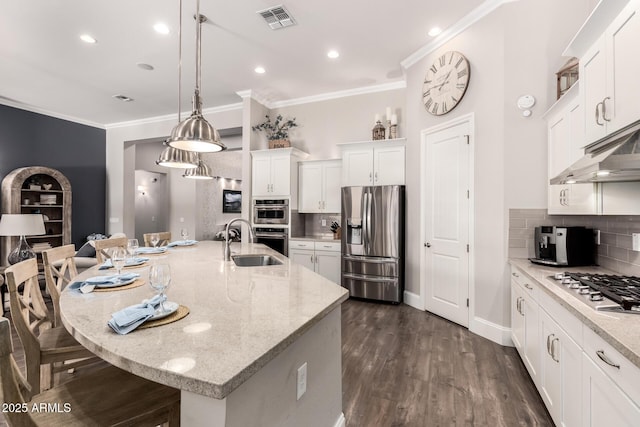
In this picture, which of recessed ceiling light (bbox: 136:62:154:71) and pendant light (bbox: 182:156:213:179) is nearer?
pendant light (bbox: 182:156:213:179)

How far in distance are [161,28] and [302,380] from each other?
387cm

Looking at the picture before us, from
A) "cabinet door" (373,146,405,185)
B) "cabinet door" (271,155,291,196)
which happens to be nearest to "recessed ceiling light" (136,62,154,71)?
"cabinet door" (271,155,291,196)

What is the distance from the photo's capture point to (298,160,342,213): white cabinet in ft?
16.8

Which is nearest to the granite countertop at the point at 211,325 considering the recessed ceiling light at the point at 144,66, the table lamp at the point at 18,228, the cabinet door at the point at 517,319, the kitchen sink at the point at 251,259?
the kitchen sink at the point at 251,259

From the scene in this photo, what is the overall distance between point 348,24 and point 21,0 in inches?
125

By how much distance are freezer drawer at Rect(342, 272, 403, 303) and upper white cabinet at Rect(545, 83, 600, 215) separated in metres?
2.14

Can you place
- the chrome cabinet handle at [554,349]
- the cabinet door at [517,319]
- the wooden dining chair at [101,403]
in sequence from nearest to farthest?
the wooden dining chair at [101,403] < the chrome cabinet handle at [554,349] < the cabinet door at [517,319]

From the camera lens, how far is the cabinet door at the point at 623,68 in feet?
4.67

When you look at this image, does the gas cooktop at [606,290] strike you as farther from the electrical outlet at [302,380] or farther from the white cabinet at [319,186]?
the white cabinet at [319,186]

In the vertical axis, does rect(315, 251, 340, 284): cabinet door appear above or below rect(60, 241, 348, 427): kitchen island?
below

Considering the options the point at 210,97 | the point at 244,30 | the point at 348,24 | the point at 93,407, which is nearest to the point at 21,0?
the point at 244,30

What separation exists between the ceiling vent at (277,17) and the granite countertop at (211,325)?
2.67m

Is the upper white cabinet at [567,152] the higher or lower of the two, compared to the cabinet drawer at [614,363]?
higher

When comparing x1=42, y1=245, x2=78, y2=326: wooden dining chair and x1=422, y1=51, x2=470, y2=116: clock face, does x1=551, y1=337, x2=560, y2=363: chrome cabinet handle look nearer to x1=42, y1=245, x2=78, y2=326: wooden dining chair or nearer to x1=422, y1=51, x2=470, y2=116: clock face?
x1=422, y1=51, x2=470, y2=116: clock face
